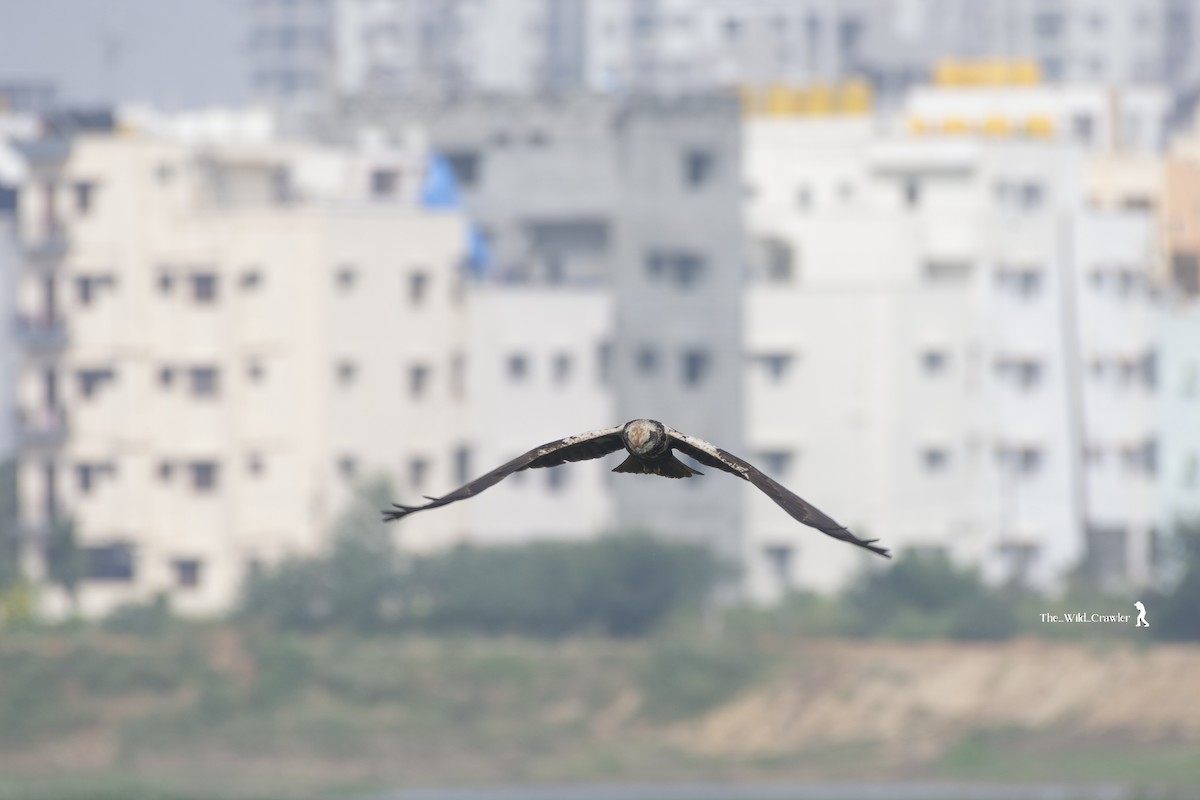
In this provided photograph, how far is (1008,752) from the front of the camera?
259 ft

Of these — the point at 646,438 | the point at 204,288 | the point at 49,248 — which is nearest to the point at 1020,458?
the point at 204,288

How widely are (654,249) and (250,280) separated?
13.0 metres

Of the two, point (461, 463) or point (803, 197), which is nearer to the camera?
point (461, 463)

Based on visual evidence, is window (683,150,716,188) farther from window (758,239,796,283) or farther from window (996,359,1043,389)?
window (996,359,1043,389)

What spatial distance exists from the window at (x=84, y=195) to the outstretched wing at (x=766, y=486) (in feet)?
249

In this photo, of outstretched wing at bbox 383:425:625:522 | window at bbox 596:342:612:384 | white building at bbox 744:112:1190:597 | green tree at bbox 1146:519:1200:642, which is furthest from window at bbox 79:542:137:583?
outstretched wing at bbox 383:425:625:522

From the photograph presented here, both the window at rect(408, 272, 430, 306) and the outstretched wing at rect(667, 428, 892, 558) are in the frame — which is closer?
the outstretched wing at rect(667, 428, 892, 558)

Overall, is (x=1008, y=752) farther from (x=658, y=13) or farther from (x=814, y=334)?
(x=658, y=13)

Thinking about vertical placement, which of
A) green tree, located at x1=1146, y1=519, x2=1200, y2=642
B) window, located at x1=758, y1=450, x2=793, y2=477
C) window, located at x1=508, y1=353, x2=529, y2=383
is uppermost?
window, located at x1=508, y1=353, x2=529, y2=383

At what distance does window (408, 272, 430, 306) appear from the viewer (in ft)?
296

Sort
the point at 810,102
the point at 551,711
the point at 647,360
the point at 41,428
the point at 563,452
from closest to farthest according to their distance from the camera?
1. the point at 563,452
2. the point at 551,711
3. the point at 41,428
4. the point at 647,360
5. the point at 810,102

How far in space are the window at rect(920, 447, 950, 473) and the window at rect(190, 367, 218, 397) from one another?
23.5 metres

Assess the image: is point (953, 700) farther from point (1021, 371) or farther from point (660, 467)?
point (660, 467)

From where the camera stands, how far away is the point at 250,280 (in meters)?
90.5
